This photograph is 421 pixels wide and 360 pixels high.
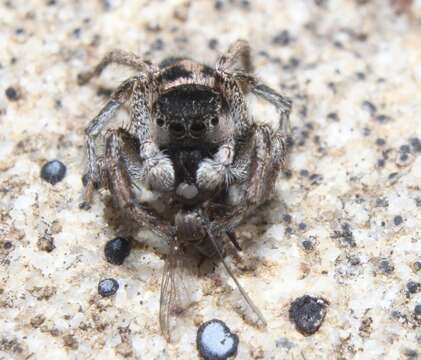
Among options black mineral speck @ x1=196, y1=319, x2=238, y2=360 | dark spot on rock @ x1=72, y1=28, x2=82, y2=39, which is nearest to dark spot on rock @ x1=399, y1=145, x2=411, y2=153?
black mineral speck @ x1=196, y1=319, x2=238, y2=360

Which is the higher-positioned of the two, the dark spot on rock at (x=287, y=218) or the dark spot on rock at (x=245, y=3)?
the dark spot on rock at (x=245, y=3)

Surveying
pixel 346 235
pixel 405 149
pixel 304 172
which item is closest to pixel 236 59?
pixel 304 172

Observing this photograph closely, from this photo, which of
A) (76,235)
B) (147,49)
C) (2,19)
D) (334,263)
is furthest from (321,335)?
(2,19)

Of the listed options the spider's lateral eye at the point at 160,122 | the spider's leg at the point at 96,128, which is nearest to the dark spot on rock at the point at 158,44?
the spider's leg at the point at 96,128

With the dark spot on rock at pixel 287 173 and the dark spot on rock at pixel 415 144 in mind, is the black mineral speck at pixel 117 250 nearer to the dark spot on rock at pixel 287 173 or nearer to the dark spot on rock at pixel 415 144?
the dark spot on rock at pixel 287 173

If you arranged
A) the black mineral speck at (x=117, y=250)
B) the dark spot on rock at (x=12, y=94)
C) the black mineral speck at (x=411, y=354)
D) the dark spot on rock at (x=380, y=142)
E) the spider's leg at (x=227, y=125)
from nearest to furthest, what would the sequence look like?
the black mineral speck at (x=411, y=354)
the spider's leg at (x=227, y=125)
the black mineral speck at (x=117, y=250)
the dark spot on rock at (x=380, y=142)
the dark spot on rock at (x=12, y=94)

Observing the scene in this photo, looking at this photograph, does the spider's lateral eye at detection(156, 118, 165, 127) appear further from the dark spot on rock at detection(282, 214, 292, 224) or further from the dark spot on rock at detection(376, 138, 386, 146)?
the dark spot on rock at detection(376, 138, 386, 146)

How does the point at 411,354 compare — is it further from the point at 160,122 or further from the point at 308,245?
the point at 160,122
